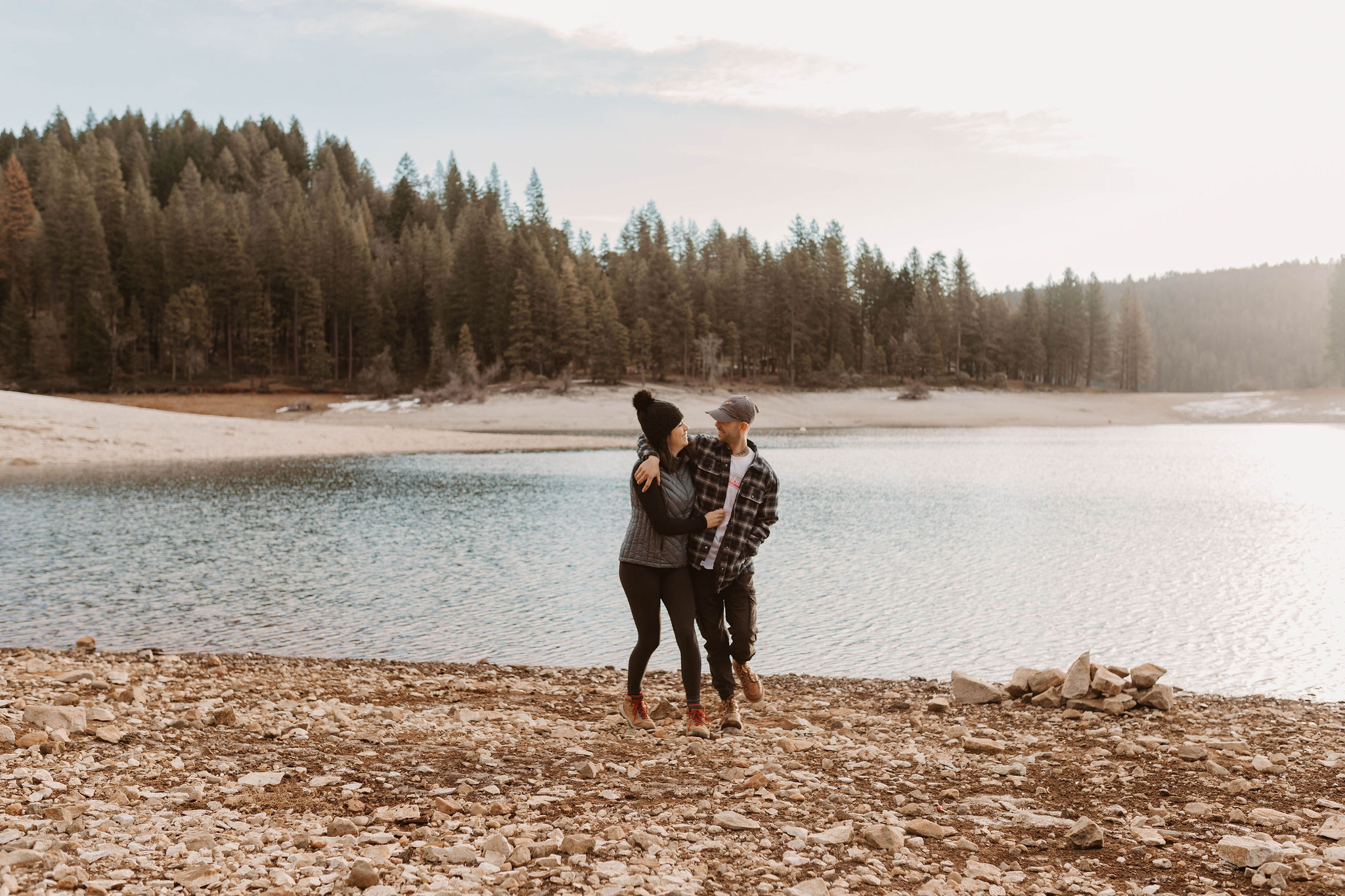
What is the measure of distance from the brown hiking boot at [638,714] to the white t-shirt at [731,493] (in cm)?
102

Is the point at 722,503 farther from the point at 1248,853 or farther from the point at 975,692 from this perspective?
the point at 1248,853

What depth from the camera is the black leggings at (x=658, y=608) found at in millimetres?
5770

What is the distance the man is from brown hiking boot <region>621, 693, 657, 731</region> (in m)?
0.50

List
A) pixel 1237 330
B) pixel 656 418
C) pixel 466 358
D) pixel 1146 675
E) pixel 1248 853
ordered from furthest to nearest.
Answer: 1. pixel 1237 330
2. pixel 466 358
3. pixel 1146 675
4. pixel 656 418
5. pixel 1248 853

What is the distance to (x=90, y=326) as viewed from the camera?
69.9 meters

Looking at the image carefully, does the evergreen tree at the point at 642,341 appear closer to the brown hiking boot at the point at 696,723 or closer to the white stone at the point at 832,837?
the brown hiking boot at the point at 696,723

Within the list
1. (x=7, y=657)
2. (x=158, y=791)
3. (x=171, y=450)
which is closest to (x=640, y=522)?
(x=158, y=791)

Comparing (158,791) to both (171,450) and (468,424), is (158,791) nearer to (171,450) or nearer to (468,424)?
(171,450)

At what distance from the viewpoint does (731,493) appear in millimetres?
5906

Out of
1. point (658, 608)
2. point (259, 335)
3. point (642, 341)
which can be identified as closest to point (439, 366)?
point (259, 335)

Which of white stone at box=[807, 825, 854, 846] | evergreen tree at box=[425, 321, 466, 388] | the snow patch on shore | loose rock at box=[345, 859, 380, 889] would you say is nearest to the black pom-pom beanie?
white stone at box=[807, 825, 854, 846]

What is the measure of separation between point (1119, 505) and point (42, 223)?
286ft

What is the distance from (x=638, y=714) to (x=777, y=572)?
7102 mm

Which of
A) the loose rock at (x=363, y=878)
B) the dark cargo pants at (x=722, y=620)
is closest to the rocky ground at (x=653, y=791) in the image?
the loose rock at (x=363, y=878)
